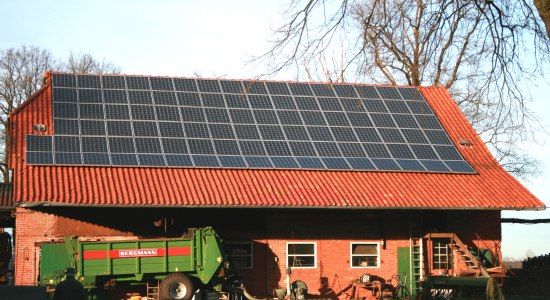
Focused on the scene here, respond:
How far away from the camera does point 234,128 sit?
99.4 feet

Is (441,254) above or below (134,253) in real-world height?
below

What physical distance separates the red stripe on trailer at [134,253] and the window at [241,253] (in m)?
3.37

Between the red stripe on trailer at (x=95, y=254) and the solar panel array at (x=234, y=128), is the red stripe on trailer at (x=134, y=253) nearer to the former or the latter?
the red stripe on trailer at (x=95, y=254)

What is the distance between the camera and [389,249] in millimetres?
28969

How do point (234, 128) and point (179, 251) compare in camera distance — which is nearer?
point (179, 251)

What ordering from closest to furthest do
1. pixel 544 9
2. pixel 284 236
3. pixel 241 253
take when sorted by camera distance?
pixel 544 9, pixel 241 253, pixel 284 236

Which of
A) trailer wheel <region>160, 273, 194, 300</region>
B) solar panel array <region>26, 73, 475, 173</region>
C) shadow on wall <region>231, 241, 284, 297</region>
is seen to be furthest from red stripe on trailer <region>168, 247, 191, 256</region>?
solar panel array <region>26, 73, 475, 173</region>

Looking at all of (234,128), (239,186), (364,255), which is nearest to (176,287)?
(239,186)

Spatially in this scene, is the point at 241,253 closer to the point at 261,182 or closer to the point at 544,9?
the point at 261,182

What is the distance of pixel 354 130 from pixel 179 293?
1041cm

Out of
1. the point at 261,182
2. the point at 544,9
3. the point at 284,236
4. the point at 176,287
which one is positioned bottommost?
the point at 176,287

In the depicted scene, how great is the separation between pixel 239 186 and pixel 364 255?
4.95 metres

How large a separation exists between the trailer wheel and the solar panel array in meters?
4.84

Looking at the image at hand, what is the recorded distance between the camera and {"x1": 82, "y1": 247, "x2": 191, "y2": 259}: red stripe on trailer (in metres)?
23.8
